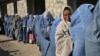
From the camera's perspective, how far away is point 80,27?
187 inches

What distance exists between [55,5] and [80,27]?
780 cm

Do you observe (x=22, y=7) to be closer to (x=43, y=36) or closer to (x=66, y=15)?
(x=43, y=36)

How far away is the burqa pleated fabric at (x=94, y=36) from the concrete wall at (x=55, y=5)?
7457 millimetres

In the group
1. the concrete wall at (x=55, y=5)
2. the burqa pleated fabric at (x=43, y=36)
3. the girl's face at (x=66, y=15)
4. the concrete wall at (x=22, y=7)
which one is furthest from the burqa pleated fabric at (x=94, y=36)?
the concrete wall at (x=22, y=7)

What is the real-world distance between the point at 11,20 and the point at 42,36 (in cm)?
1116

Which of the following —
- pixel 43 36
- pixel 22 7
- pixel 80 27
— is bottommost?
pixel 22 7

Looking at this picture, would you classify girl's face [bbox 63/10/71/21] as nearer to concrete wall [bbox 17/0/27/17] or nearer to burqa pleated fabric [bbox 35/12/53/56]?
burqa pleated fabric [bbox 35/12/53/56]

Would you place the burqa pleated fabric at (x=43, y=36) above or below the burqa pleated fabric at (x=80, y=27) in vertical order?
below

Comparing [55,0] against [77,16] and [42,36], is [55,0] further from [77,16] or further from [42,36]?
[77,16]

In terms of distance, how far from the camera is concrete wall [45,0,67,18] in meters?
11.9

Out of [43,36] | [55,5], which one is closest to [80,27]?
[43,36]

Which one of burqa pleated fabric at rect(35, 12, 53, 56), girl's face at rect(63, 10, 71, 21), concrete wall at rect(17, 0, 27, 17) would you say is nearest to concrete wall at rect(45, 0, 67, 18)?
burqa pleated fabric at rect(35, 12, 53, 56)

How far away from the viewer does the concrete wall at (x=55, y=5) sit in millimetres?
11865

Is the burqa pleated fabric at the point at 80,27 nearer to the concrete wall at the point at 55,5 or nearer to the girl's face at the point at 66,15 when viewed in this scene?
the girl's face at the point at 66,15
